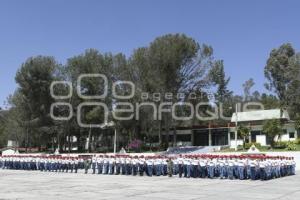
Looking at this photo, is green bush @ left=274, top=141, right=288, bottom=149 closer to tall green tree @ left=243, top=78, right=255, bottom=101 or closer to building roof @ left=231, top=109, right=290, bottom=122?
building roof @ left=231, top=109, right=290, bottom=122

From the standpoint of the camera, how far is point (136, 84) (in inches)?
2007

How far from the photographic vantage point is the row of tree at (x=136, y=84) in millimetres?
47594

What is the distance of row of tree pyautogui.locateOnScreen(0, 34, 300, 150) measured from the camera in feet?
156

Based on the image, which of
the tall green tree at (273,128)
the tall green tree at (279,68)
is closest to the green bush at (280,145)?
the tall green tree at (273,128)

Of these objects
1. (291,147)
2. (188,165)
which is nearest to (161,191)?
(188,165)

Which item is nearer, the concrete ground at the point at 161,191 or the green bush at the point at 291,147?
the concrete ground at the point at 161,191

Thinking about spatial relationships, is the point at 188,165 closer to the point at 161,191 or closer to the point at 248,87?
the point at 161,191

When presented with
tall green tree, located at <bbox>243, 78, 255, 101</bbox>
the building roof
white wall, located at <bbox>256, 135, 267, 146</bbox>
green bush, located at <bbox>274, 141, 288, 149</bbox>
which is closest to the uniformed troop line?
green bush, located at <bbox>274, 141, 288, 149</bbox>

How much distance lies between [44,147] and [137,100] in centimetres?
2658

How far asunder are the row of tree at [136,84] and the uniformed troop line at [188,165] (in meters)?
20.4

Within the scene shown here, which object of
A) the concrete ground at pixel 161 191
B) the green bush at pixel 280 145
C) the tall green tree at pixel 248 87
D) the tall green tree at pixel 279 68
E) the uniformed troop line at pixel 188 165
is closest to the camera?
the concrete ground at pixel 161 191

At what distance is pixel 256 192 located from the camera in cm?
1566

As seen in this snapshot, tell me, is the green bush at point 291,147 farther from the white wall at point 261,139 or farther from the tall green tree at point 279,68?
the tall green tree at point 279,68

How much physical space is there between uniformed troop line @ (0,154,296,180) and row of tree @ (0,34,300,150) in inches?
803
